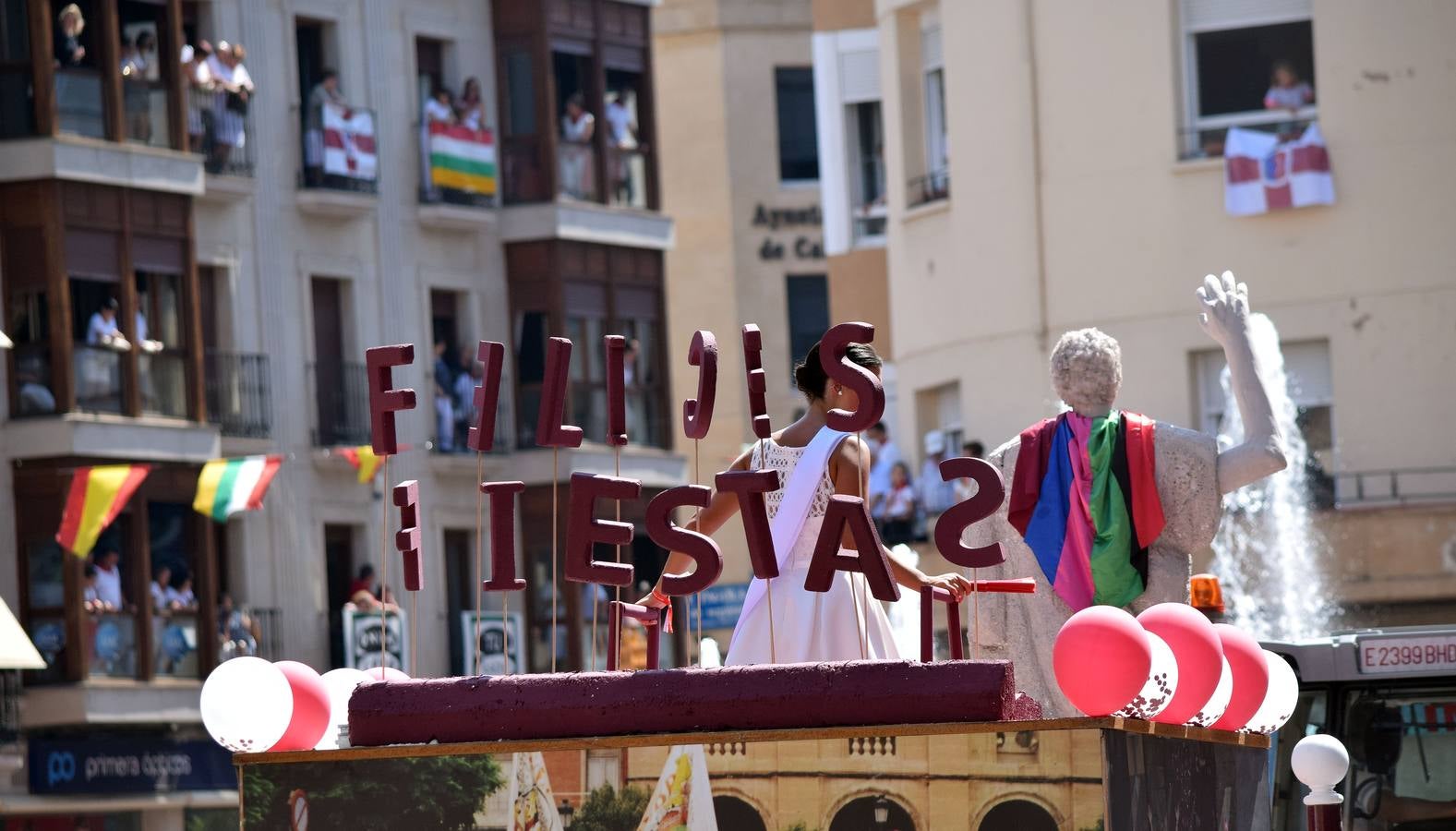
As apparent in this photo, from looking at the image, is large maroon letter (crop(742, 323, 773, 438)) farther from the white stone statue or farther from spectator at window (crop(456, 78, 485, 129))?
spectator at window (crop(456, 78, 485, 129))

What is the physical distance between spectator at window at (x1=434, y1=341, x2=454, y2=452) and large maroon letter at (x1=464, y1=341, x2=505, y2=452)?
112 feet

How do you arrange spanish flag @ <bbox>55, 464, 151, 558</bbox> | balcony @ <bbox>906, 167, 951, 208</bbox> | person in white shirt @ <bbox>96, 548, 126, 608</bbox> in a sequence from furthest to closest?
person in white shirt @ <bbox>96, 548, 126, 608</bbox>, spanish flag @ <bbox>55, 464, 151, 558</bbox>, balcony @ <bbox>906, 167, 951, 208</bbox>

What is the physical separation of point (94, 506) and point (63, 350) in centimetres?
235

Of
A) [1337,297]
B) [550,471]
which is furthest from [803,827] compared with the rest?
[550,471]

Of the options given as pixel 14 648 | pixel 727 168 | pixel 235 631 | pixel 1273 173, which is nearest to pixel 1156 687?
pixel 14 648

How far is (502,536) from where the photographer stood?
9148 mm

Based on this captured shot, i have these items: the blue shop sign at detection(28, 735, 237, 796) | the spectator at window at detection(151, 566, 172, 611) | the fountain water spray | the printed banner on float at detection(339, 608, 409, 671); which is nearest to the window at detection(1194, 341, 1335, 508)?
the fountain water spray

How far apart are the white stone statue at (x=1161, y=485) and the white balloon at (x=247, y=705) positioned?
287 centimetres

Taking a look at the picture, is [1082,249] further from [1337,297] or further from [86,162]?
[86,162]

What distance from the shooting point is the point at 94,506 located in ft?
123

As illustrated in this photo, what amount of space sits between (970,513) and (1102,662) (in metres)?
1.03

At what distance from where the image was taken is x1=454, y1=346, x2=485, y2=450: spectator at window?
43875 mm

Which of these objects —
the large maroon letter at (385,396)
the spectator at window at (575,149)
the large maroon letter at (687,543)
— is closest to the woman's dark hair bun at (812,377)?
the large maroon letter at (687,543)

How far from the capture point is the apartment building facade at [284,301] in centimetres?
3900
